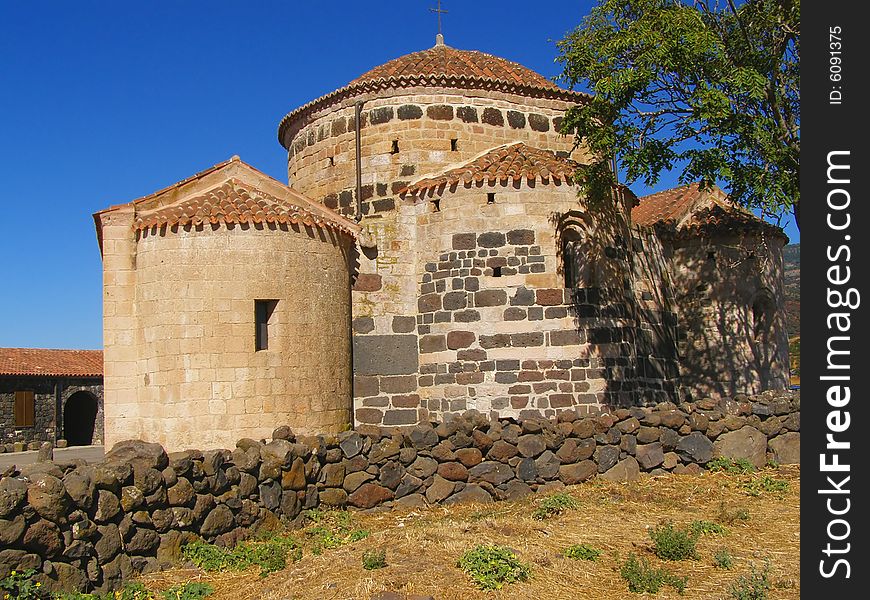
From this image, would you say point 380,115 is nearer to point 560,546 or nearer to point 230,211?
point 230,211

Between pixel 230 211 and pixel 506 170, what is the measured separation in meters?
4.86

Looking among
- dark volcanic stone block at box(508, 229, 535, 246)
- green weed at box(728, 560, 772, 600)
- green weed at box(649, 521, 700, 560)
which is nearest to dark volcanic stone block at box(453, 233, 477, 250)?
dark volcanic stone block at box(508, 229, 535, 246)

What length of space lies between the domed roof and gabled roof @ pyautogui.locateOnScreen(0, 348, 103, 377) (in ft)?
78.7

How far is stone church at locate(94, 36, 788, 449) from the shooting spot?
11.8m

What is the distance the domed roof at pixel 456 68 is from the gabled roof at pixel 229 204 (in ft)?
10.4

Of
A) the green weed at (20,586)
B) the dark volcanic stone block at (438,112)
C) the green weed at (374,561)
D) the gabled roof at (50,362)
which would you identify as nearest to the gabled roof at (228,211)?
the dark volcanic stone block at (438,112)

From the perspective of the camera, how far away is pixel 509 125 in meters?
15.5

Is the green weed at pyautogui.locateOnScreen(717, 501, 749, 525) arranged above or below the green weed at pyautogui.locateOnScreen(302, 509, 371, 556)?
above

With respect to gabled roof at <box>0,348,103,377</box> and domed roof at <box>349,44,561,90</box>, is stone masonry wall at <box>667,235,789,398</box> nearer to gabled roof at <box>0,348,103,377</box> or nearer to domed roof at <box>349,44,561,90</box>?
domed roof at <box>349,44,561,90</box>

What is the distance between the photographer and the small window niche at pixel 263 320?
39.1ft

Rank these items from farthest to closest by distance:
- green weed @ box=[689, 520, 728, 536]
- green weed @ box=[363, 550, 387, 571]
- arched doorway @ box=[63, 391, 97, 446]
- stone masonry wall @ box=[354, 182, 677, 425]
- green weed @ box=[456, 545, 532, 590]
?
arched doorway @ box=[63, 391, 97, 446] < stone masonry wall @ box=[354, 182, 677, 425] < green weed @ box=[689, 520, 728, 536] < green weed @ box=[363, 550, 387, 571] < green weed @ box=[456, 545, 532, 590]

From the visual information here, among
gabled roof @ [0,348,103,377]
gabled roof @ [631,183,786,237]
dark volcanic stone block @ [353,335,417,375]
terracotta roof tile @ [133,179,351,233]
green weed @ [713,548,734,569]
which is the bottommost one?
green weed @ [713,548,734,569]

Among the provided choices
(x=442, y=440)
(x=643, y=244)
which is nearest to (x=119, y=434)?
(x=442, y=440)

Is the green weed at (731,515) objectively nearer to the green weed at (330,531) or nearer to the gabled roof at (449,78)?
the green weed at (330,531)
